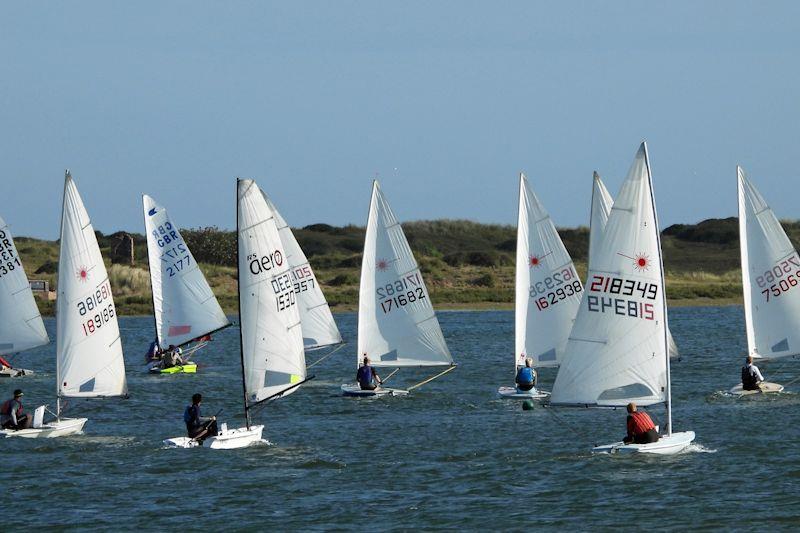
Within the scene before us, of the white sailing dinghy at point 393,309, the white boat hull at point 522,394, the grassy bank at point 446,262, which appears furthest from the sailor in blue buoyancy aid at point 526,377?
the grassy bank at point 446,262

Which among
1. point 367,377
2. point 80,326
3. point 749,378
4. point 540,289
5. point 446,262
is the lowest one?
point 749,378

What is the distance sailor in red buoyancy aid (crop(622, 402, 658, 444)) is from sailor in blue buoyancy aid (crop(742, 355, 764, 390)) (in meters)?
10.6

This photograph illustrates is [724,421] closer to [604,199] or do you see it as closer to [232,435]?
[604,199]

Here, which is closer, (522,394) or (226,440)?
(226,440)

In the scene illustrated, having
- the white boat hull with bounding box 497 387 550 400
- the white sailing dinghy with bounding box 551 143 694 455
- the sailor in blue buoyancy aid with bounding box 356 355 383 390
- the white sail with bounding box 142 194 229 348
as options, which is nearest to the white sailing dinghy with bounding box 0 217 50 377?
the white sail with bounding box 142 194 229 348

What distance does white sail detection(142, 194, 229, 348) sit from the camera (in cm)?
4875

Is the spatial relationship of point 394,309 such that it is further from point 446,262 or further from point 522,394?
point 446,262

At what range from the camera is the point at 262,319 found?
2952 cm

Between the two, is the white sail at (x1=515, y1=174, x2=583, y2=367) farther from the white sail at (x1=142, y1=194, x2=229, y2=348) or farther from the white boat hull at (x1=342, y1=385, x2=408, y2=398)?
the white sail at (x1=142, y1=194, x2=229, y2=348)

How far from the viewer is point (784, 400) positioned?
3741 cm

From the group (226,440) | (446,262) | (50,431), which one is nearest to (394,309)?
(226,440)

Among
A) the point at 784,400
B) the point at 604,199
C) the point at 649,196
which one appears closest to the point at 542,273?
the point at 604,199

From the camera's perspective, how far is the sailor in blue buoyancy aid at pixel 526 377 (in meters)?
38.1

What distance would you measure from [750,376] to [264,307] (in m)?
14.2
